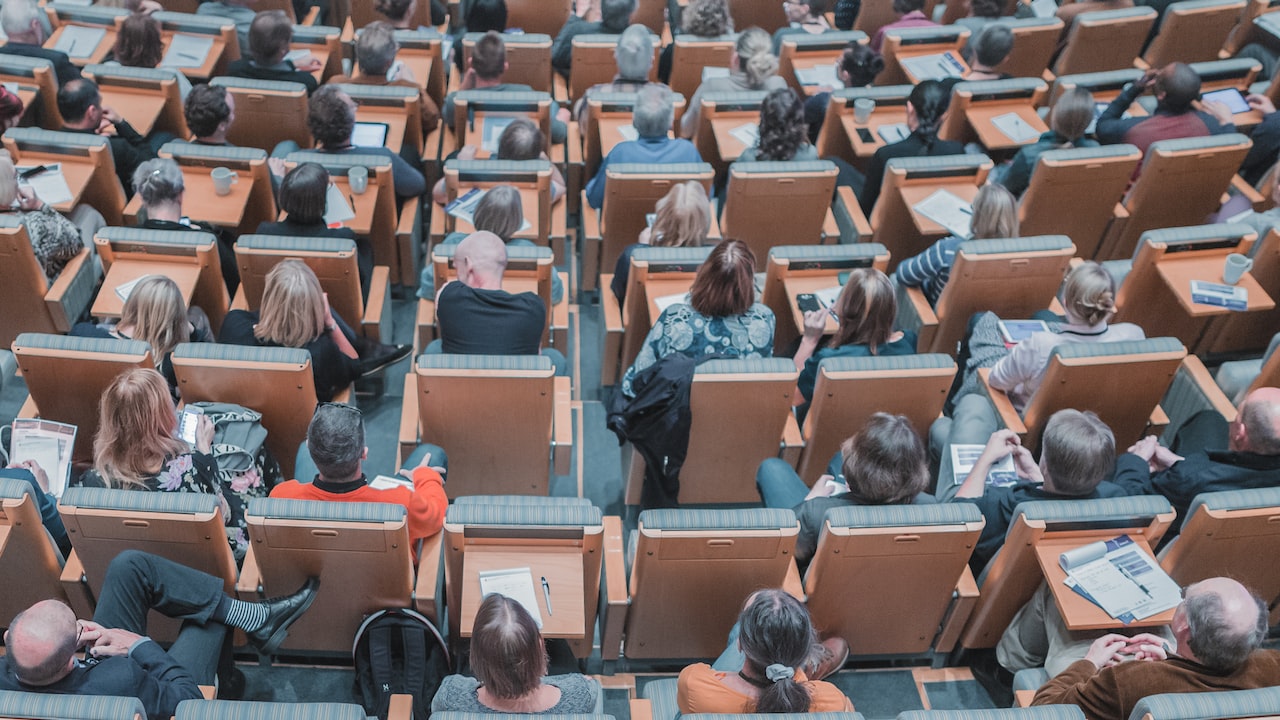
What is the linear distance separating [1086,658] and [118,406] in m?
3.05

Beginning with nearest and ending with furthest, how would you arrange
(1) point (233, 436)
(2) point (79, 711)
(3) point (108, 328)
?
(2) point (79, 711)
(1) point (233, 436)
(3) point (108, 328)

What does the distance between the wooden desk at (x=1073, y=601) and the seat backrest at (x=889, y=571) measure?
226 mm

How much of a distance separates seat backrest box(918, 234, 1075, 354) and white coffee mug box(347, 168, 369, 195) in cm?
265

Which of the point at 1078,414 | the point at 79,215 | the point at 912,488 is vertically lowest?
the point at 79,215

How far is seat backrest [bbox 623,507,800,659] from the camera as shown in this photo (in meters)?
3.24

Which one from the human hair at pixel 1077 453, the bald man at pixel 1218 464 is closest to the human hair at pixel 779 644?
the human hair at pixel 1077 453

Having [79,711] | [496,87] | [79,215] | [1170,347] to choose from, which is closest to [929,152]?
[1170,347]

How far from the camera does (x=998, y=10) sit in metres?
7.46

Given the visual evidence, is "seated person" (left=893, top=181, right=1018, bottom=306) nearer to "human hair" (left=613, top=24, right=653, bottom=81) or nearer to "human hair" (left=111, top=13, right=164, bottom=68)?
"human hair" (left=613, top=24, right=653, bottom=81)

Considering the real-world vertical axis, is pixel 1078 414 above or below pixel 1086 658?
above

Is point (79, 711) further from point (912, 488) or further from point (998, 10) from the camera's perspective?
point (998, 10)

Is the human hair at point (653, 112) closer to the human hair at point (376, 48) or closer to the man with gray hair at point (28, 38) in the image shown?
the human hair at point (376, 48)

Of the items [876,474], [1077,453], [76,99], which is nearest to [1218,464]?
[1077,453]

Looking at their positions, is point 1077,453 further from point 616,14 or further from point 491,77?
point 616,14
